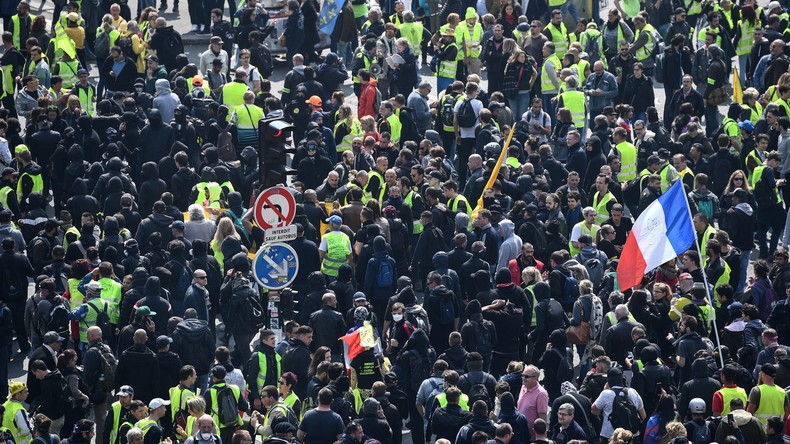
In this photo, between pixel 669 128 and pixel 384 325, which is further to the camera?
pixel 669 128

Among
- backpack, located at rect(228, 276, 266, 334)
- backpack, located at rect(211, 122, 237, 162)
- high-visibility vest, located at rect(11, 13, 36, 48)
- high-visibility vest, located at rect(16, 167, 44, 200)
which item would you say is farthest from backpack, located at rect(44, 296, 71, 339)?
high-visibility vest, located at rect(11, 13, 36, 48)

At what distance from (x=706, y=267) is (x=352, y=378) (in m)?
5.07

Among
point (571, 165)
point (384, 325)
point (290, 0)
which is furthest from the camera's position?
point (290, 0)

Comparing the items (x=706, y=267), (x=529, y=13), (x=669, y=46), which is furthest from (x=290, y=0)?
(x=706, y=267)

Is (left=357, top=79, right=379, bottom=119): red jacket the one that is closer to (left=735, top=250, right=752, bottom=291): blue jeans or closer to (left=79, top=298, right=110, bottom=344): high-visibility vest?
(left=735, top=250, right=752, bottom=291): blue jeans

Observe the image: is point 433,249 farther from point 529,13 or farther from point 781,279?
point 529,13

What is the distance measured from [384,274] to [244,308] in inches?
77.0

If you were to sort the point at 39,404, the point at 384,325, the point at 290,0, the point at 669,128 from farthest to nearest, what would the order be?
the point at 290,0
the point at 669,128
the point at 384,325
the point at 39,404

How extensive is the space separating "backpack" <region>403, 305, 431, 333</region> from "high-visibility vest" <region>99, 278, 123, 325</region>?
138 inches

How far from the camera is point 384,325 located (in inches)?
768

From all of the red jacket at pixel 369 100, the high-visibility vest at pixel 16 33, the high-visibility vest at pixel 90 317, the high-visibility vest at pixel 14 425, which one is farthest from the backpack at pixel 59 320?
the high-visibility vest at pixel 16 33

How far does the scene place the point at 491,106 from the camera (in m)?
25.9

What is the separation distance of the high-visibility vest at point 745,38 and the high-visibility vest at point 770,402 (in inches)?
531

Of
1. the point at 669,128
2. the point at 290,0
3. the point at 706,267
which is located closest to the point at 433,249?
the point at 706,267
